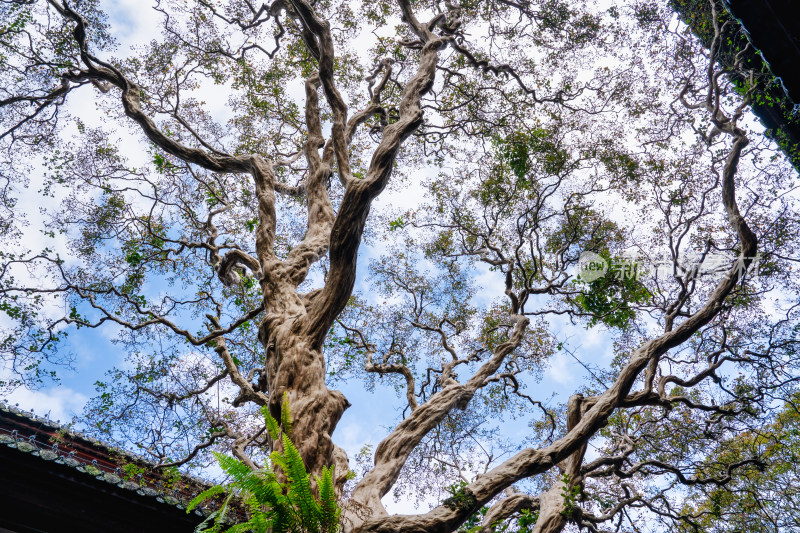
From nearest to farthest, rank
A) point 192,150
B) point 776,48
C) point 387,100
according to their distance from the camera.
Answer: point 776,48 < point 192,150 < point 387,100

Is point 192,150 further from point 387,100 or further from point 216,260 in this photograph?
point 387,100

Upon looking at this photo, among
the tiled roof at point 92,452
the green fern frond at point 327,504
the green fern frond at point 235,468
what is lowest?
the green fern frond at point 327,504

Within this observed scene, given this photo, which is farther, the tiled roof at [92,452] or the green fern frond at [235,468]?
the tiled roof at [92,452]

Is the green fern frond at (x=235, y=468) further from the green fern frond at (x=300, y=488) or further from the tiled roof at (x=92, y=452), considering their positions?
the tiled roof at (x=92, y=452)

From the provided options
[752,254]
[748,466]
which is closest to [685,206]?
[752,254]

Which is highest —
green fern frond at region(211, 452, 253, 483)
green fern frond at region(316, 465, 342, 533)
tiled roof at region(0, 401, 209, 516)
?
tiled roof at region(0, 401, 209, 516)

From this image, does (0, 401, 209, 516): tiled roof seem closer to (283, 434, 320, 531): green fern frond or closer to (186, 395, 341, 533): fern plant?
(186, 395, 341, 533): fern plant

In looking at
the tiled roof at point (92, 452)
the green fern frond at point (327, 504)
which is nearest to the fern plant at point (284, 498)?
the green fern frond at point (327, 504)

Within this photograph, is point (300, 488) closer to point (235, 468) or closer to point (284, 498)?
point (284, 498)

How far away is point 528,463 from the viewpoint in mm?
4945

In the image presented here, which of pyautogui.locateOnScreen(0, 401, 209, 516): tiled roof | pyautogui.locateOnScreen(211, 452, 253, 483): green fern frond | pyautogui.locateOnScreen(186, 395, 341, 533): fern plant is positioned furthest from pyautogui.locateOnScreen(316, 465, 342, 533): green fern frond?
pyautogui.locateOnScreen(0, 401, 209, 516): tiled roof

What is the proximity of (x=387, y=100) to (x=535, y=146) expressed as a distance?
3.28 m

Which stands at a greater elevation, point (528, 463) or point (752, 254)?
point (752, 254)

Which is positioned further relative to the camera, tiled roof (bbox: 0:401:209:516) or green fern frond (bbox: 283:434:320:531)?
tiled roof (bbox: 0:401:209:516)
